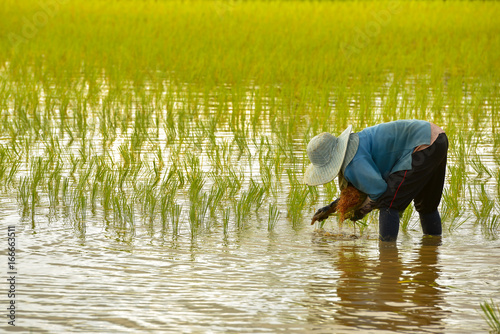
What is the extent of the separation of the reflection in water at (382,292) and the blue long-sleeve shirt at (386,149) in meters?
0.33

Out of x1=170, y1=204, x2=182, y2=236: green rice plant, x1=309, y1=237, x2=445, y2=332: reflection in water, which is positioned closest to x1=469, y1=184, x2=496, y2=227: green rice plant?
x1=309, y1=237, x2=445, y2=332: reflection in water

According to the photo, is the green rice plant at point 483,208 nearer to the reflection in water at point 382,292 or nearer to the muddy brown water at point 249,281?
the muddy brown water at point 249,281

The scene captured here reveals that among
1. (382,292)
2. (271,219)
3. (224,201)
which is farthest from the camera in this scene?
(224,201)

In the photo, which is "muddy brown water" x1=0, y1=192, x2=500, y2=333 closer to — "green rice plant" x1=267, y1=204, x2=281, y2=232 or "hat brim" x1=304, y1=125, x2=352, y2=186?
"green rice plant" x1=267, y1=204, x2=281, y2=232

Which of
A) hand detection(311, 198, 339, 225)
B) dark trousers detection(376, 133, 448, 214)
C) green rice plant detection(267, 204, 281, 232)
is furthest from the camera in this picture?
green rice plant detection(267, 204, 281, 232)

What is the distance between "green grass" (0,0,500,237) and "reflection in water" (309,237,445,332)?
475 millimetres

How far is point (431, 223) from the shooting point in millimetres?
3367

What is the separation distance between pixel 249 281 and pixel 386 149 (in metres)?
0.83

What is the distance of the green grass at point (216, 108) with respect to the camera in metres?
3.90

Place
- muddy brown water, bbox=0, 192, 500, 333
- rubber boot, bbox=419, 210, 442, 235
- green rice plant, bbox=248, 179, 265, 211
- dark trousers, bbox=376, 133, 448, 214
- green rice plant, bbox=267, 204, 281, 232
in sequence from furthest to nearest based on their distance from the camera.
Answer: green rice plant, bbox=248, 179, 265, 211, green rice plant, bbox=267, 204, 281, 232, rubber boot, bbox=419, 210, 442, 235, dark trousers, bbox=376, 133, 448, 214, muddy brown water, bbox=0, 192, 500, 333

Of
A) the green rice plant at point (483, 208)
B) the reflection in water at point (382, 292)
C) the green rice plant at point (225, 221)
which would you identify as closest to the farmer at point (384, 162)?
the reflection in water at point (382, 292)

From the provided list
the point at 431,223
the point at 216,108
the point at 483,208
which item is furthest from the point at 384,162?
the point at 216,108

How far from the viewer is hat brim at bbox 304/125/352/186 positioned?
9.38 ft

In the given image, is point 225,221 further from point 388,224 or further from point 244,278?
point 388,224
